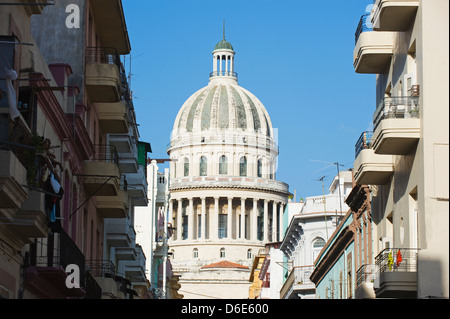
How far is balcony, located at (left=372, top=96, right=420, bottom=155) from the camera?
1102 inches

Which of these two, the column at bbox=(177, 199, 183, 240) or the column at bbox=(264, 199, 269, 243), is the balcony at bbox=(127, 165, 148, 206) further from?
the column at bbox=(177, 199, 183, 240)

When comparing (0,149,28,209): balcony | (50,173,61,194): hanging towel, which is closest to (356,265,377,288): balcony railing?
(50,173,61,194): hanging towel

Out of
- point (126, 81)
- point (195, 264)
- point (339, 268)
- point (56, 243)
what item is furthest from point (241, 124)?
point (56, 243)

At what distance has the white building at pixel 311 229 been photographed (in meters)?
70.4

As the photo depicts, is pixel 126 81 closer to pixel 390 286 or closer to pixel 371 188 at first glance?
pixel 371 188

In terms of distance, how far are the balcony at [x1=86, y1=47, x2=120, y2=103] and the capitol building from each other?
141 meters

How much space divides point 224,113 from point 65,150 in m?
155

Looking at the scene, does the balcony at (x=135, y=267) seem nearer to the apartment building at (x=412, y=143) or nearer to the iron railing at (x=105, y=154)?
the iron railing at (x=105, y=154)

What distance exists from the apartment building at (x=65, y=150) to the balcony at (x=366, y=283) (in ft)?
24.6

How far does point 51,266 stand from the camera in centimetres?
2739

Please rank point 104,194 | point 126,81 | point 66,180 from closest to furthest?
point 66,180, point 104,194, point 126,81

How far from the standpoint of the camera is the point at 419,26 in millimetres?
28031
